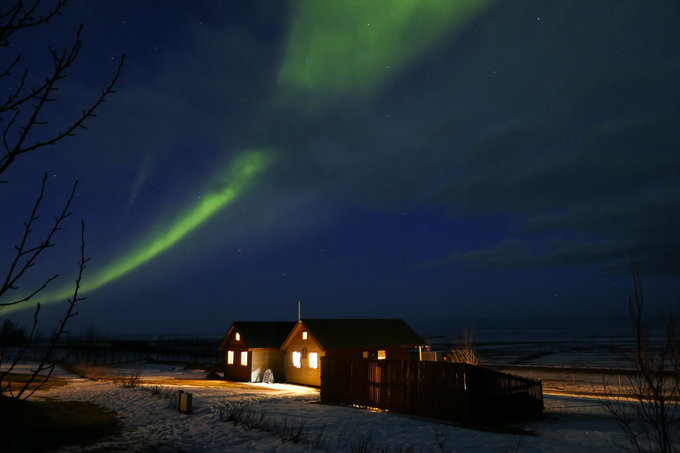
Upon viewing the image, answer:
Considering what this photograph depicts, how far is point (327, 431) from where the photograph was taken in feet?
47.2

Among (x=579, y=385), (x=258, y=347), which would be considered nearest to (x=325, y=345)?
(x=258, y=347)

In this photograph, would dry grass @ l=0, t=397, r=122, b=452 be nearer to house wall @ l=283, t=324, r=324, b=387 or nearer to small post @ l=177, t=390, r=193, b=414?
small post @ l=177, t=390, r=193, b=414

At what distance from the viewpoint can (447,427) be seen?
52.9ft

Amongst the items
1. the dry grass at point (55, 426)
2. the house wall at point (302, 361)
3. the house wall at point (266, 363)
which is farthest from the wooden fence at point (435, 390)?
the house wall at point (266, 363)

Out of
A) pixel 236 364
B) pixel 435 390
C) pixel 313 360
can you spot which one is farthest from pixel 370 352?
pixel 435 390

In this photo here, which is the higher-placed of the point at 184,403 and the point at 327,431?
Answer: the point at 184,403

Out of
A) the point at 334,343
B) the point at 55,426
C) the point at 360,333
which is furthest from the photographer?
the point at 360,333

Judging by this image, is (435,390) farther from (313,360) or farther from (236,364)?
(236,364)

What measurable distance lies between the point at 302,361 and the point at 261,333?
21.1 feet

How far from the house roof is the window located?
5.46 meters

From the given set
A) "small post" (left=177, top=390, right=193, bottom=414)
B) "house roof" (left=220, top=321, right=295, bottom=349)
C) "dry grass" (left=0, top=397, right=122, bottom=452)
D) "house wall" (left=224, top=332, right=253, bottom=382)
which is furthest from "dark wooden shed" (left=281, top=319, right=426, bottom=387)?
"dry grass" (left=0, top=397, right=122, bottom=452)

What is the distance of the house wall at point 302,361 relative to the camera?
108 ft

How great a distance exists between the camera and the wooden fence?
57.7ft

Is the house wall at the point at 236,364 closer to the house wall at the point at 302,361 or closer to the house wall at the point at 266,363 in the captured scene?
the house wall at the point at 266,363
